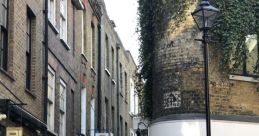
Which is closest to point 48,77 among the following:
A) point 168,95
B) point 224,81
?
point 168,95

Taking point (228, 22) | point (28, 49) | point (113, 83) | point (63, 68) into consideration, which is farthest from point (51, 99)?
point (113, 83)

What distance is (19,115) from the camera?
16500 mm

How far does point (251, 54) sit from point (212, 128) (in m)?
2.90

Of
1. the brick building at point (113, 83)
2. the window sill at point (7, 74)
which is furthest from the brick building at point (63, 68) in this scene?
the brick building at point (113, 83)

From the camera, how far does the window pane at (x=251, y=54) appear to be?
68.1 ft

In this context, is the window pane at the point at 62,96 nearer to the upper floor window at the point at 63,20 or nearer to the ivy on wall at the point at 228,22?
the upper floor window at the point at 63,20

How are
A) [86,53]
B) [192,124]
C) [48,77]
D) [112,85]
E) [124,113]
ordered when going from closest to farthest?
[192,124] → [48,77] → [86,53] → [112,85] → [124,113]

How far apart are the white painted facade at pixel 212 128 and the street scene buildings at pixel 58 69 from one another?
3.78 m

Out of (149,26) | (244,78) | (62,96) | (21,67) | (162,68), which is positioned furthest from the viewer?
(62,96)

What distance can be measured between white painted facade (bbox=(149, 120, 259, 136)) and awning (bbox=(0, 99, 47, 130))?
3824 millimetres

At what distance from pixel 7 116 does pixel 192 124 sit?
6.25 meters

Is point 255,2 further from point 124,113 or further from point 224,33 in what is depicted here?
point 124,113

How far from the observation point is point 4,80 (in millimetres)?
16203

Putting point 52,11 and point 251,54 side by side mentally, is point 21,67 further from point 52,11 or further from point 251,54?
point 251,54
